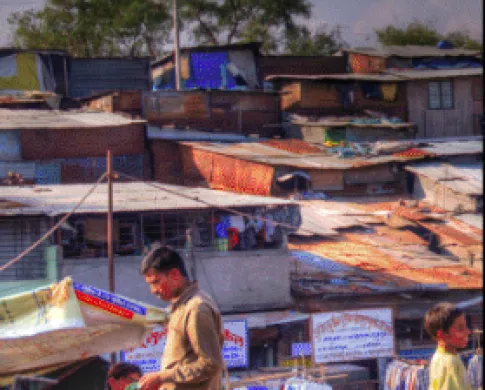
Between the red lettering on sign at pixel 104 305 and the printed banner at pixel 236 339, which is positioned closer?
the red lettering on sign at pixel 104 305

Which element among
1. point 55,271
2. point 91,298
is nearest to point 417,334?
point 55,271

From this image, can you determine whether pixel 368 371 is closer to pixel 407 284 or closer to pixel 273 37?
pixel 407 284

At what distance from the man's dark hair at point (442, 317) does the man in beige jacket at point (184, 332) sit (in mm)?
997

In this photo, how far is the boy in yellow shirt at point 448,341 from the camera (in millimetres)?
4125

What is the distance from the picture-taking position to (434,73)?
94.5ft

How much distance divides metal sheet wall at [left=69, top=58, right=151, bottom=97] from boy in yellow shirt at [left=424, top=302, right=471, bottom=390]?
84.6 feet

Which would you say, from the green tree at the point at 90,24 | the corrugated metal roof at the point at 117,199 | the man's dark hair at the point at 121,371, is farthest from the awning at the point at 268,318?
the green tree at the point at 90,24

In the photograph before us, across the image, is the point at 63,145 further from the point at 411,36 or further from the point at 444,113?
the point at 411,36

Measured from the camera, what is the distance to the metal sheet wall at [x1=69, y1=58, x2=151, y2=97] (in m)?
29.3

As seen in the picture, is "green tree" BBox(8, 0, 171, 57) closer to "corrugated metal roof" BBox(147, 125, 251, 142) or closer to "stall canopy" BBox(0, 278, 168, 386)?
"corrugated metal roof" BBox(147, 125, 251, 142)

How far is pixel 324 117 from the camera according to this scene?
90.2ft

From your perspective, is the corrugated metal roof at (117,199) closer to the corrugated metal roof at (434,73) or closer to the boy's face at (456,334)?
the boy's face at (456,334)

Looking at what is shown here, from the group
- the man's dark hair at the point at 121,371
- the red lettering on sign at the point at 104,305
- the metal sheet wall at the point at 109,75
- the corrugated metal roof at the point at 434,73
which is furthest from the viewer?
the metal sheet wall at the point at 109,75

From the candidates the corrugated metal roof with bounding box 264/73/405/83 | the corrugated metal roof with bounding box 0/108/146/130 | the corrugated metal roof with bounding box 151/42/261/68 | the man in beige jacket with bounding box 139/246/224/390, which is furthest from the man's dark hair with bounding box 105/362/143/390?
the corrugated metal roof with bounding box 151/42/261/68
